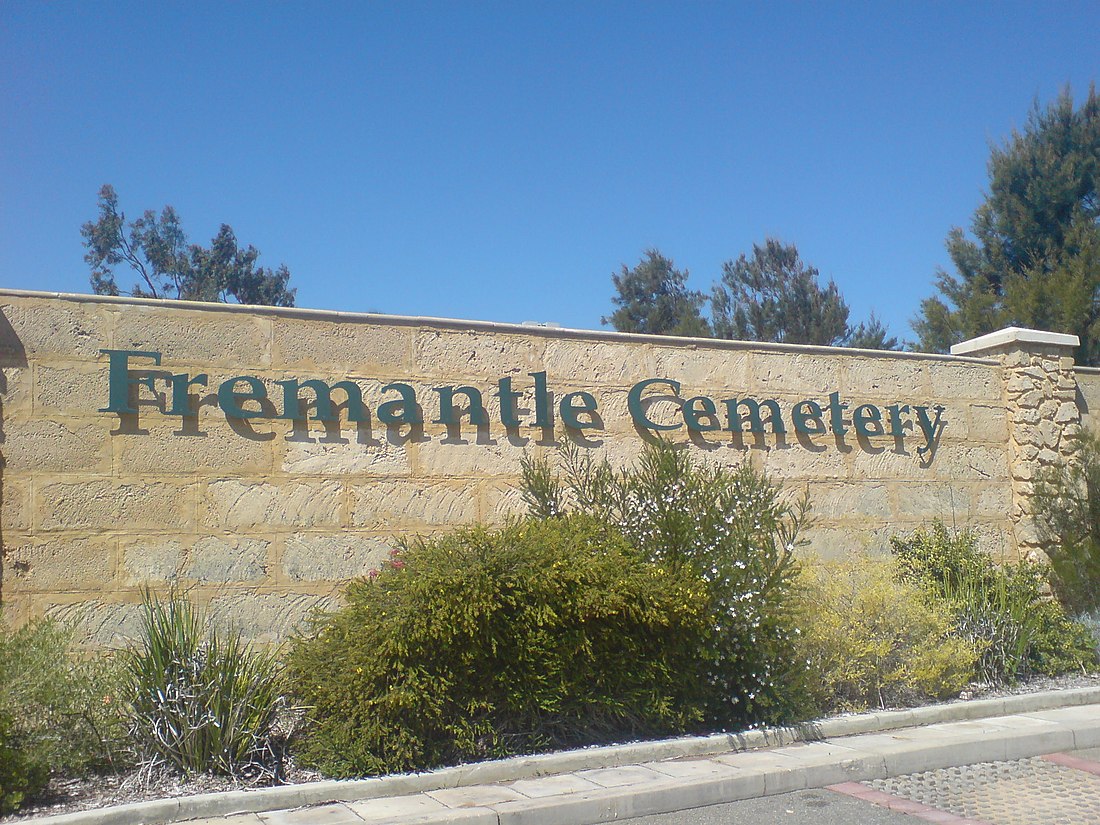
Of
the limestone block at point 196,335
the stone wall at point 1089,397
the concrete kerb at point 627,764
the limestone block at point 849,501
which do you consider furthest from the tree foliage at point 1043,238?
the limestone block at point 196,335

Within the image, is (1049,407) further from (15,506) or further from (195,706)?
(15,506)

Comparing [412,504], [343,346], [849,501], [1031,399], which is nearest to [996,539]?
[1031,399]

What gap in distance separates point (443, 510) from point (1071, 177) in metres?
17.6

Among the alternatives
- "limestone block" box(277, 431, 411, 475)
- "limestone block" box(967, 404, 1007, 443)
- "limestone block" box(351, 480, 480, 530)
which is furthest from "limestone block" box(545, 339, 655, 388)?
"limestone block" box(967, 404, 1007, 443)

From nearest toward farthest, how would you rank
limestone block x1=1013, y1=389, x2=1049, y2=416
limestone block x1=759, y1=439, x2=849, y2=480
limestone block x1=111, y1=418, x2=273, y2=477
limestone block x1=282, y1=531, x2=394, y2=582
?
limestone block x1=111, y1=418, x2=273, y2=477 < limestone block x1=282, y1=531, x2=394, y2=582 < limestone block x1=759, y1=439, x2=849, y2=480 < limestone block x1=1013, y1=389, x2=1049, y2=416

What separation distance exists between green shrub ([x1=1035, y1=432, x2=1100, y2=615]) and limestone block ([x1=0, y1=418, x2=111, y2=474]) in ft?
32.8

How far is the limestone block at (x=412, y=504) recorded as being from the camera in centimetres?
913

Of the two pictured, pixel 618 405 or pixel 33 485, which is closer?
pixel 33 485

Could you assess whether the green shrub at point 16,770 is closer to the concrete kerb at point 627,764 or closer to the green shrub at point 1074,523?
the concrete kerb at point 627,764

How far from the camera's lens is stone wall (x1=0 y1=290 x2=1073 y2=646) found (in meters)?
8.16

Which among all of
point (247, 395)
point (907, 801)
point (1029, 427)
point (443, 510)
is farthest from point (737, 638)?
point (1029, 427)

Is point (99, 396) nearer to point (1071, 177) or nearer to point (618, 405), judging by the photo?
point (618, 405)

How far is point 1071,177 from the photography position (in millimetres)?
21344

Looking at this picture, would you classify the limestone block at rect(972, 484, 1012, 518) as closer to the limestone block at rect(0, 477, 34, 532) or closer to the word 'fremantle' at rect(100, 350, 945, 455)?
the word 'fremantle' at rect(100, 350, 945, 455)
